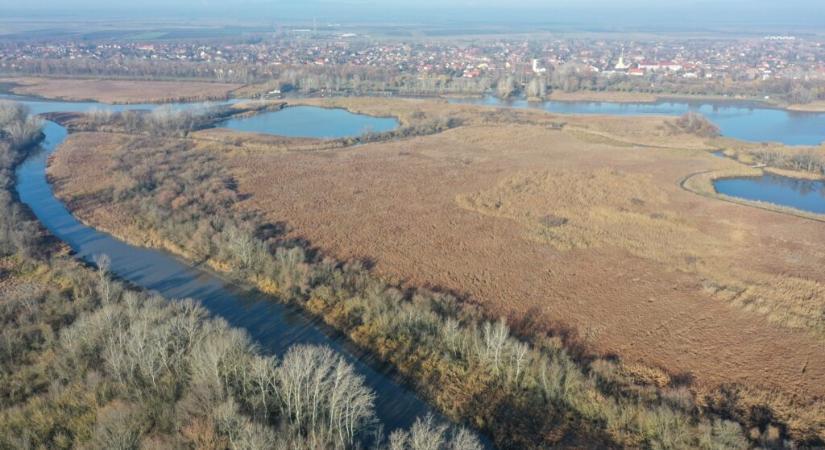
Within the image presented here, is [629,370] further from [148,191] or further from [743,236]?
[148,191]

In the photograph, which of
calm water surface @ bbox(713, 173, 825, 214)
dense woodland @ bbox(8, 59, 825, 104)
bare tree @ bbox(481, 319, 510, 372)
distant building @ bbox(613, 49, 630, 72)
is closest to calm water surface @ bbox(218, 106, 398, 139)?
dense woodland @ bbox(8, 59, 825, 104)

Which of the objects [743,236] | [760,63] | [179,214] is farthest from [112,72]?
[760,63]

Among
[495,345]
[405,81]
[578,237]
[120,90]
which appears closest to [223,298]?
[495,345]

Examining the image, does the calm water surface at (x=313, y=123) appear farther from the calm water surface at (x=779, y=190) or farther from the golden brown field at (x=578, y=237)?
the calm water surface at (x=779, y=190)

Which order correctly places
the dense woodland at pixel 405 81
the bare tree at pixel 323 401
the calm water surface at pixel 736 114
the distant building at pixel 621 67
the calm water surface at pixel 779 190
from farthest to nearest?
1. the distant building at pixel 621 67
2. the dense woodland at pixel 405 81
3. the calm water surface at pixel 736 114
4. the calm water surface at pixel 779 190
5. the bare tree at pixel 323 401

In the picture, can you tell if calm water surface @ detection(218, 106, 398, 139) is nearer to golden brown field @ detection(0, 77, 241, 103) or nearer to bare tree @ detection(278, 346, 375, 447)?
golden brown field @ detection(0, 77, 241, 103)

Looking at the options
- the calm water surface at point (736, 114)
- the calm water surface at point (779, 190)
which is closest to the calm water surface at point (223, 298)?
the calm water surface at point (779, 190)
